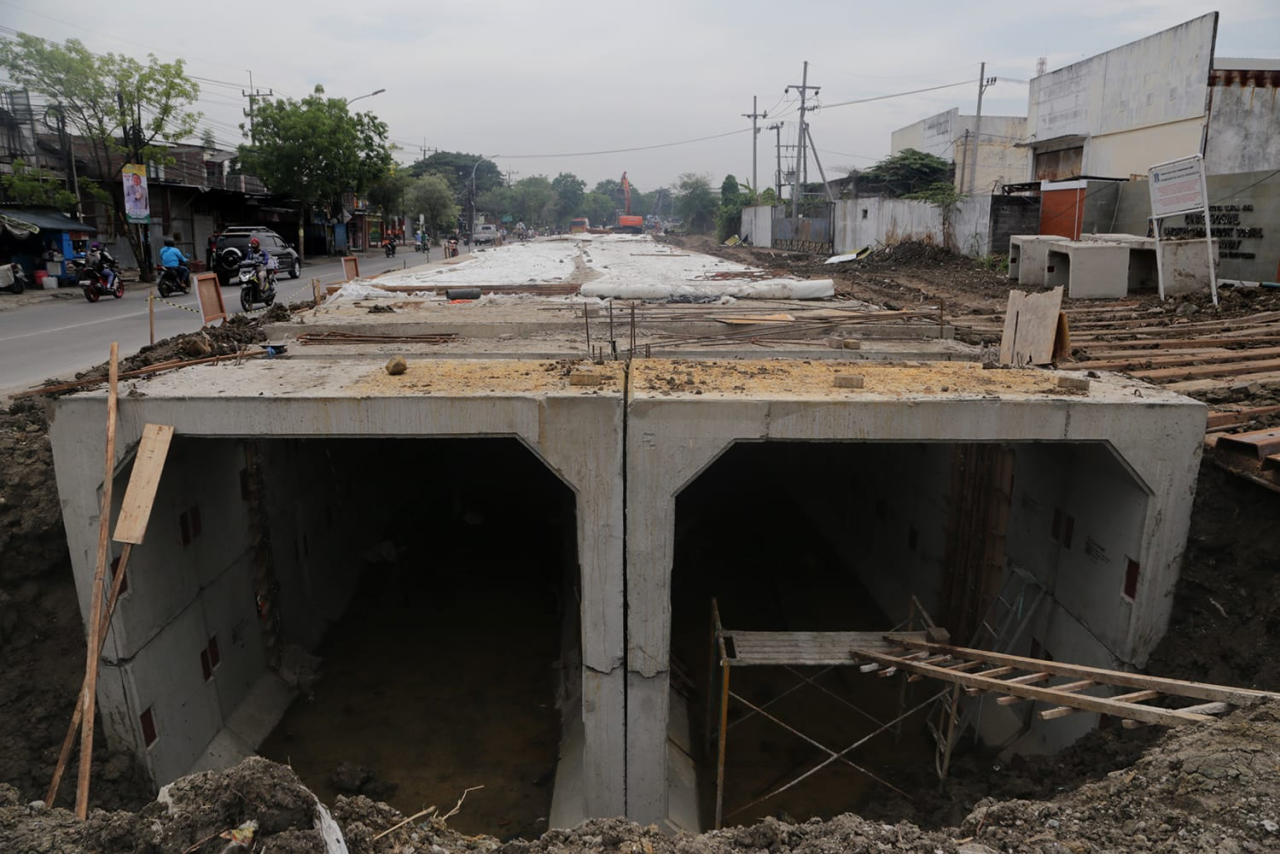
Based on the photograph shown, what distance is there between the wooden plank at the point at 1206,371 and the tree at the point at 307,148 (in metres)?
37.5

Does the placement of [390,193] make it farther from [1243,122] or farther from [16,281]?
[1243,122]

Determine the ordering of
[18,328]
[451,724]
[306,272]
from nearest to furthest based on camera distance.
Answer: [451,724], [18,328], [306,272]

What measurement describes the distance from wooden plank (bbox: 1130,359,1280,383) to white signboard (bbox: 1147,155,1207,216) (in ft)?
19.9

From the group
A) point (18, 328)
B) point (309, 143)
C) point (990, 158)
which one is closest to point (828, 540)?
point (18, 328)

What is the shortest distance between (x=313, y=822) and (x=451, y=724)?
537 cm

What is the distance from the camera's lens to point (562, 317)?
42.0 ft

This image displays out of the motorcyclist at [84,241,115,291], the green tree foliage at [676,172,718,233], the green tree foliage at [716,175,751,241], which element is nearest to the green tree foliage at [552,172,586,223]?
the green tree foliage at [676,172,718,233]

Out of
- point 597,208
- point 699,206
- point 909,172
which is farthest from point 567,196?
point 909,172

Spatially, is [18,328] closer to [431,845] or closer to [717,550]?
[717,550]

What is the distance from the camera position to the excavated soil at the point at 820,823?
13.9 feet

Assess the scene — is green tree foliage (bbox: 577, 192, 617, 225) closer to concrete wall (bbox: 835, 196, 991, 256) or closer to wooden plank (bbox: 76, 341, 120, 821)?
concrete wall (bbox: 835, 196, 991, 256)

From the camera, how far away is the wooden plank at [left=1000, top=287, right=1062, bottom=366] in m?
9.23

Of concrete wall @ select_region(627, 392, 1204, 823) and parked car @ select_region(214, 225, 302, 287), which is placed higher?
parked car @ select_region(214, 225, 302, 287)

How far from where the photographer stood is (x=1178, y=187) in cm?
1562
